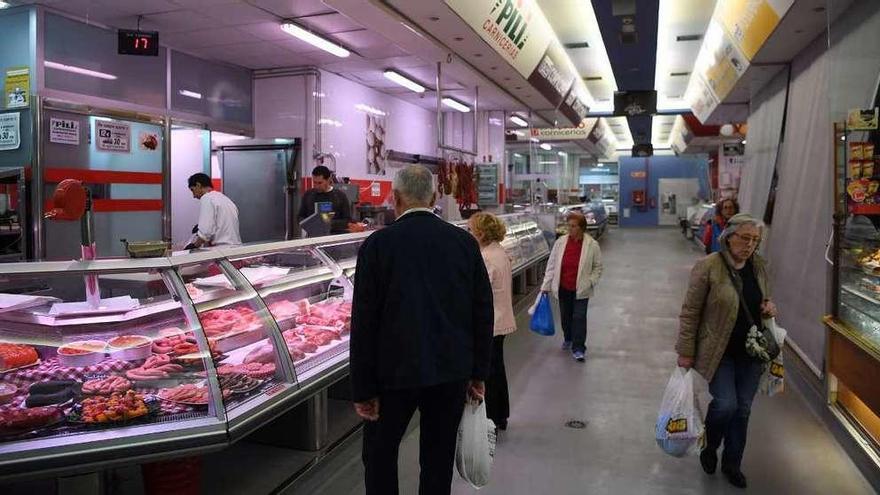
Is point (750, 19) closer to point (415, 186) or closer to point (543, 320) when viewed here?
point (543, 320)

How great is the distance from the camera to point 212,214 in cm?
669

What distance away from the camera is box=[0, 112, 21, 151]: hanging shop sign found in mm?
6371

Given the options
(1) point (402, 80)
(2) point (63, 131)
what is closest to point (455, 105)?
(1) point (402, 80)

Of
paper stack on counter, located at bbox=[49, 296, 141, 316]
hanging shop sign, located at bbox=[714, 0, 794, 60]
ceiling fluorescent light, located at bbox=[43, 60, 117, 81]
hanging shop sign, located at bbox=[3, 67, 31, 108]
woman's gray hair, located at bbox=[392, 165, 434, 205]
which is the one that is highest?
hanging shop sign, located at bbox=[714, 0, 794, 60]

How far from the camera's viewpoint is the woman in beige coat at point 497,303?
433 cm

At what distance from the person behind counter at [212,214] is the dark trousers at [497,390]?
3463 millimetres


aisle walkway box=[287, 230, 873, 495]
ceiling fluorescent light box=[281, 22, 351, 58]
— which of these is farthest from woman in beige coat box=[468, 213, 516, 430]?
ceiling fluorescent light box=[281, 22, 351, 58]

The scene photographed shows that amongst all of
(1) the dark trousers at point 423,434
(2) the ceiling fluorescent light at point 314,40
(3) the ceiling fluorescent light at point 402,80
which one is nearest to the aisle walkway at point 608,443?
(1) the dark trousers at point 423,434

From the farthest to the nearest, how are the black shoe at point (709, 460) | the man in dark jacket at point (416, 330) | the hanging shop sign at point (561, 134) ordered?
1. the hanging shop sign at point (561, 134)
2. the black shoe at point (709, 460)
3. the man in dark jacket at point (416, 330)

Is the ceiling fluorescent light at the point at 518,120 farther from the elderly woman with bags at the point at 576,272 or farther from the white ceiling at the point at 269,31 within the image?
the elderly woman with bags at the point at 576,272

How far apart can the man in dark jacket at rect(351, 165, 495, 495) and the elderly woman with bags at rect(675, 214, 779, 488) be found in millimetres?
1520

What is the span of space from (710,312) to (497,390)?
1.51 m

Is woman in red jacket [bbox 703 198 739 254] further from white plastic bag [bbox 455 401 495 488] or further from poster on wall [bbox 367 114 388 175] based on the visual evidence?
poster on wall [bbox 367 114 388 175]

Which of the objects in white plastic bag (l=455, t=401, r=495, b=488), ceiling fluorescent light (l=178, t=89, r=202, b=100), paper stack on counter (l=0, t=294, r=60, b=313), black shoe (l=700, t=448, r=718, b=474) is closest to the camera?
white plastic bag (l=455, t=401, r=495, b=488)
